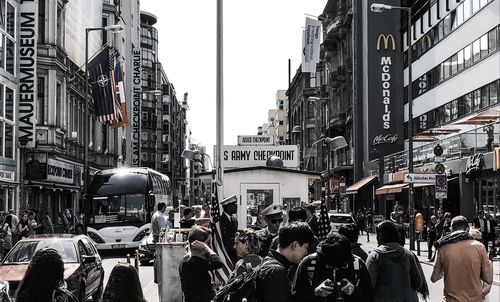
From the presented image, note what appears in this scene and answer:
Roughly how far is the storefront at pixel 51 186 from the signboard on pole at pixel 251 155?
14681 millimetres

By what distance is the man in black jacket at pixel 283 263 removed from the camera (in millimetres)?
5078

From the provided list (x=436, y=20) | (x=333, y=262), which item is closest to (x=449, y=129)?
(x=436, y=20)

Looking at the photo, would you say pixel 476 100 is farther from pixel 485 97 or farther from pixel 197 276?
pixel 197 276

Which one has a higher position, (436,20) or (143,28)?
(143,28)

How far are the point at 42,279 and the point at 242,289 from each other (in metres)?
1.54

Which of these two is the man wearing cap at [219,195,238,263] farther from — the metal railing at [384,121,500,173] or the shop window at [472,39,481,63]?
the shop window at [472,39,481,63]

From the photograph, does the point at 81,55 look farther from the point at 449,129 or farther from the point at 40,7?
the point at 449,129

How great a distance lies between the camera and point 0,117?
33.4m

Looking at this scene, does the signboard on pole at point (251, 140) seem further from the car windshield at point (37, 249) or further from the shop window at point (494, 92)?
the shop window at point (494, 92)

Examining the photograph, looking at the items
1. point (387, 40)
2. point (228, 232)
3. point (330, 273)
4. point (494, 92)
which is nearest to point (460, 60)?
point (494, 92)

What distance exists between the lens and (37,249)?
14492 mm

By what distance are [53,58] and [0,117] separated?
819 centimetres

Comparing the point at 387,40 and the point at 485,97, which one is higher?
the point at 387,40

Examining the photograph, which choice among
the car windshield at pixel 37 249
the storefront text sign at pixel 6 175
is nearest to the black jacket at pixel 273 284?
the car windshield at pixel 37 249
